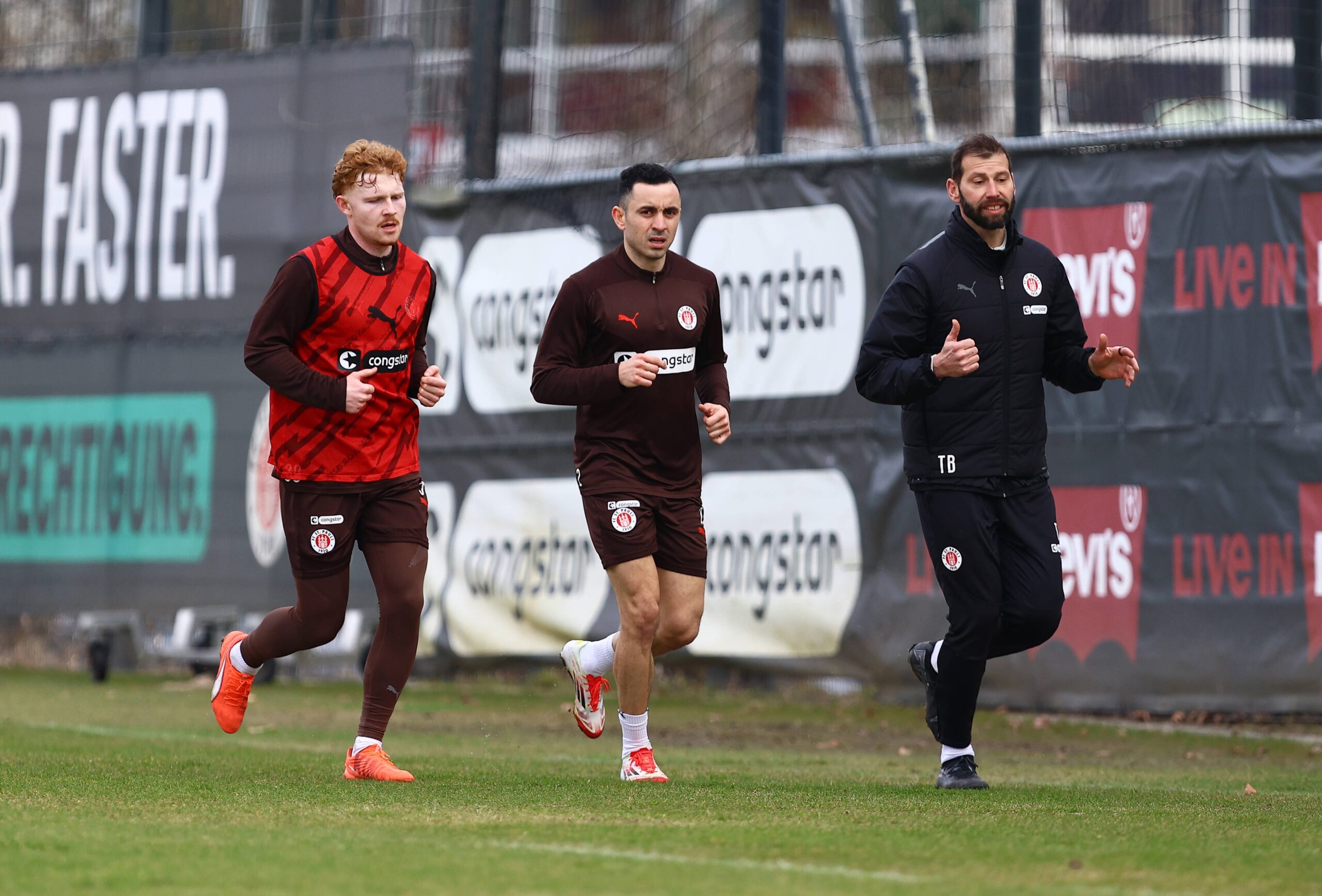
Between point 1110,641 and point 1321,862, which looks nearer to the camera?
point 1321,862

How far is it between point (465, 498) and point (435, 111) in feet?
9.26

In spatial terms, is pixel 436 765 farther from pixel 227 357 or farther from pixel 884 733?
pixel 227 357

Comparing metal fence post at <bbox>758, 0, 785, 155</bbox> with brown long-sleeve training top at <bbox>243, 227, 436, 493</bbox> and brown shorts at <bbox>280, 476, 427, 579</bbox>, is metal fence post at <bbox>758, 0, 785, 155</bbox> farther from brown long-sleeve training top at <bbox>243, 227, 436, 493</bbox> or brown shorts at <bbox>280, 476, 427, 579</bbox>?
brown shorts at <bbox>280, 476, 427, 579</bbox>

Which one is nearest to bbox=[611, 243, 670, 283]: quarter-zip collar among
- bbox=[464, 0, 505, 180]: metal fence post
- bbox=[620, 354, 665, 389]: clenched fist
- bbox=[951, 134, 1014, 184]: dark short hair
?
bbox=[620, 354, 665, 389]: clenched fist

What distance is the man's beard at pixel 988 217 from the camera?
23.5 feet

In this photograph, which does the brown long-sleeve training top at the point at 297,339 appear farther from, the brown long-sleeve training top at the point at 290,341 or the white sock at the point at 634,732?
the white sock at the point at 634,732

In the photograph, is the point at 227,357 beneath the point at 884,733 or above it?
above

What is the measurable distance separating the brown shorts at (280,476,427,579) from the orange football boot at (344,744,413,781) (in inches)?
28.5

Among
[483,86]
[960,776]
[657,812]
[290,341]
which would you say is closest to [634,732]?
[657,812]

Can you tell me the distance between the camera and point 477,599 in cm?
1252

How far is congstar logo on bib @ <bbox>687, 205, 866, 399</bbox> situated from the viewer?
11375 millimetres

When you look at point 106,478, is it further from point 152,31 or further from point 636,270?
point 636,270

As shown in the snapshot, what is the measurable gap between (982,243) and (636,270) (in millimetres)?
1361

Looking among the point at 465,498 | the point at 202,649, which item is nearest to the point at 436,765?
the point at 465,498
